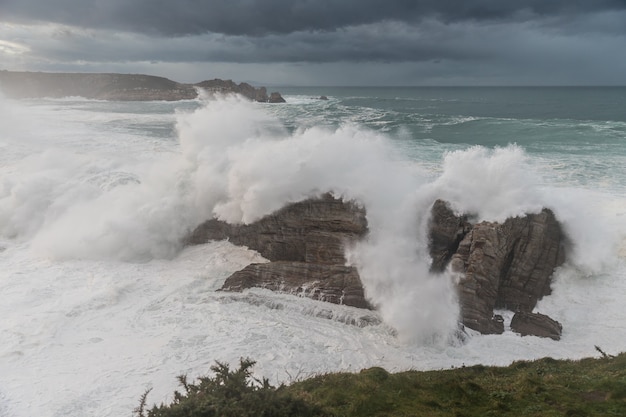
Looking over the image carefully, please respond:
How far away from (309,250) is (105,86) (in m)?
117

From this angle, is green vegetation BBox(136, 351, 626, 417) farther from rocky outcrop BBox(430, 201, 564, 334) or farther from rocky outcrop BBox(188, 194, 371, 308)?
rocky outcrop BBox(188, 194, 371, 308)

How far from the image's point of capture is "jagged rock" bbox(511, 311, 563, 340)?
1165 cm

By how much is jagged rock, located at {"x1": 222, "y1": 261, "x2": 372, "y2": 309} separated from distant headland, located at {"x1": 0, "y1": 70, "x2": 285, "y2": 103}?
89.9 meters

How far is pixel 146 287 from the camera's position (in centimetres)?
1402

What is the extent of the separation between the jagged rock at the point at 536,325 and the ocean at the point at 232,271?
0.27 m

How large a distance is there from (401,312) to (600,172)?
66.5 feet

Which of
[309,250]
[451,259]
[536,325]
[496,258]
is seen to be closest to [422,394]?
[536,325]

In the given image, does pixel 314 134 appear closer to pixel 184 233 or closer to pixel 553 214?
pixel 184 233

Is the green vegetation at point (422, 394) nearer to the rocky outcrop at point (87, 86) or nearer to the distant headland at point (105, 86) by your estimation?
the distant headland at point (105, 86)

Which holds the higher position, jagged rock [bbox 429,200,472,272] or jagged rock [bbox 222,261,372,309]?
jagged rock [bbox 429,200,472,272]

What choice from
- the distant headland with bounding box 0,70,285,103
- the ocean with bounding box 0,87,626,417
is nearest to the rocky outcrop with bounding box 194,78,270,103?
the distant headland with bounding box 0,70,285,103

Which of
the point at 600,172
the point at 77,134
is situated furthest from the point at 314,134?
the point at 77,134

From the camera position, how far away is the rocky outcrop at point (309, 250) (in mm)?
13258

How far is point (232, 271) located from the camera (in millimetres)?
14844
